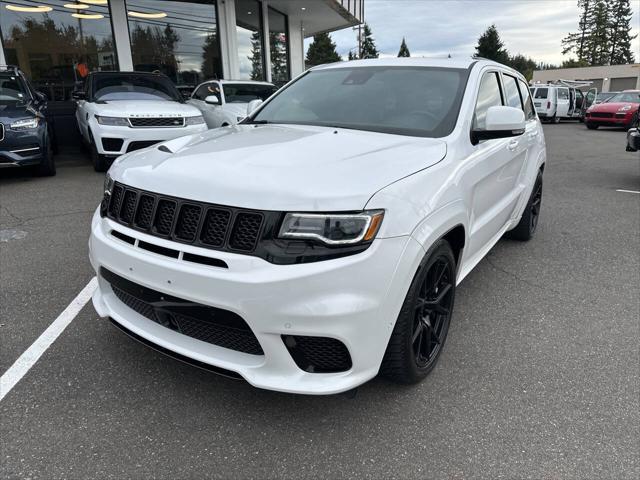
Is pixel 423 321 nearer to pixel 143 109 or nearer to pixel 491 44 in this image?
pixel 143 109

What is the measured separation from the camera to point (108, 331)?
10.3ft

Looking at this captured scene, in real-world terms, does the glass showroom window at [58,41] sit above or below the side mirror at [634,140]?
above

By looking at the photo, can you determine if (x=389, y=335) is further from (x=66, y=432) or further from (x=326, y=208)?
(x=66, y=432)

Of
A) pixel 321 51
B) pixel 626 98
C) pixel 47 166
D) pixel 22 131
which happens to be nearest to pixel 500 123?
pixel 22 131

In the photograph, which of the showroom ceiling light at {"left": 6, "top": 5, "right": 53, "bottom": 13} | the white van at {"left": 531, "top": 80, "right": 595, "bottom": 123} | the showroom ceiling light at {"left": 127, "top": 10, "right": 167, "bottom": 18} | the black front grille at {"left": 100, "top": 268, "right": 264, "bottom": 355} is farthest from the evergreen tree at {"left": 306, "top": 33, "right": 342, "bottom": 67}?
the black front grille at {"left": 100, "top": 268, "right": 264, "bottom": 355}

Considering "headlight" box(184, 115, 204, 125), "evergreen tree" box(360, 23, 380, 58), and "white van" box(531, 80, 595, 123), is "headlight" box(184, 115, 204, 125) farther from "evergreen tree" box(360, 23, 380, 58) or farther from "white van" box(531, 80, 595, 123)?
"evergreen tree" box(360, 23, 380, 58)

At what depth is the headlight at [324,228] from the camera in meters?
2.00

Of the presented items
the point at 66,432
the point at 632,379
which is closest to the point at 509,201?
the point at 632,379

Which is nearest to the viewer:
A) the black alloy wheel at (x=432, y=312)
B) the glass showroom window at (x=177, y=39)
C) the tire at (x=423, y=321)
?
the tire at (x=423, y=321)

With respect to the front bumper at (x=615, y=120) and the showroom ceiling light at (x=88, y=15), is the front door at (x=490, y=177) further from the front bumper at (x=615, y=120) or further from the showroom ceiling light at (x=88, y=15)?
the front bumper at (x=615, y=120)

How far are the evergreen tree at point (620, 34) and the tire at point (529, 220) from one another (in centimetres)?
9598

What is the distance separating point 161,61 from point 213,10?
7.98 feet

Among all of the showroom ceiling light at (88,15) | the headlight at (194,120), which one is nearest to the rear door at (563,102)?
the showroom ceiling light at (88,15)

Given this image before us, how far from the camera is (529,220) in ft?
16.4
